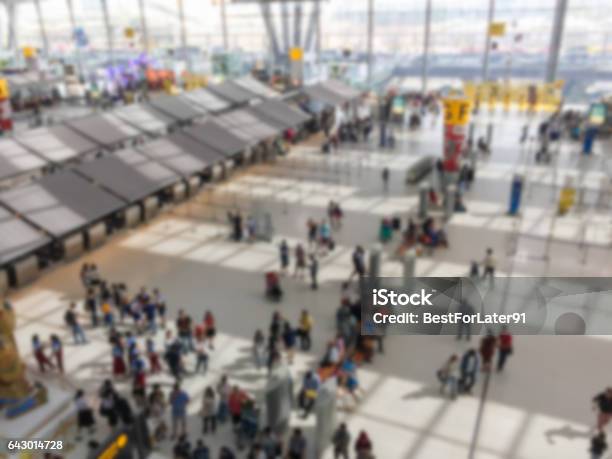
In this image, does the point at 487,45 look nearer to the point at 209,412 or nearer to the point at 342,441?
the point at 342,441

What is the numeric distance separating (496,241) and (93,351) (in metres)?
13.2

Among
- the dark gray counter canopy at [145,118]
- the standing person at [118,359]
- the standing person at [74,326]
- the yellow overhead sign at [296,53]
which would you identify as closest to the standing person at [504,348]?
the standing person at [118,359]

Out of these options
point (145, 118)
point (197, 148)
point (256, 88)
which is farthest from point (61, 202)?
point (256, 88)

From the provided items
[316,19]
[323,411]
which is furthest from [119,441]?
[316,19]

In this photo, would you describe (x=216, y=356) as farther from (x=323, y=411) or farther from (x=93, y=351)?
(x=323, y=411)

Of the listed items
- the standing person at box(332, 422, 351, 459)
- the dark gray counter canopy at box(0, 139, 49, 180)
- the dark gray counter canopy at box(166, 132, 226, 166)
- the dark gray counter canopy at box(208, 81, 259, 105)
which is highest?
the dark gray counter canopy at box(208, 81, 259, 105)

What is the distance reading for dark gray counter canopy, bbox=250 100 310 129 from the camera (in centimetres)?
2764

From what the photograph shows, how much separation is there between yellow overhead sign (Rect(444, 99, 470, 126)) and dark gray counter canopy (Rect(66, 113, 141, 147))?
13490 mm

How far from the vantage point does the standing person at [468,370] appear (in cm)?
1052

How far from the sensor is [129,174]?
18.4 m

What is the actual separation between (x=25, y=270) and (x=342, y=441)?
447 inches

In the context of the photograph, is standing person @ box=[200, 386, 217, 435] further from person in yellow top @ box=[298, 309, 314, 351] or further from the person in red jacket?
the person in red jacket

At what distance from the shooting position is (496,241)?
712 inches

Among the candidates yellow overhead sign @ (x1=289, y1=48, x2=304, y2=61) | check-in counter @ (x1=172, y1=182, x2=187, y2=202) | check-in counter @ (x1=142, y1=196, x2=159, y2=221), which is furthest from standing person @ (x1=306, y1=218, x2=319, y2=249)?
yellow overhead sign @ (x1=289, y1=48, x2=304, y2=61)
